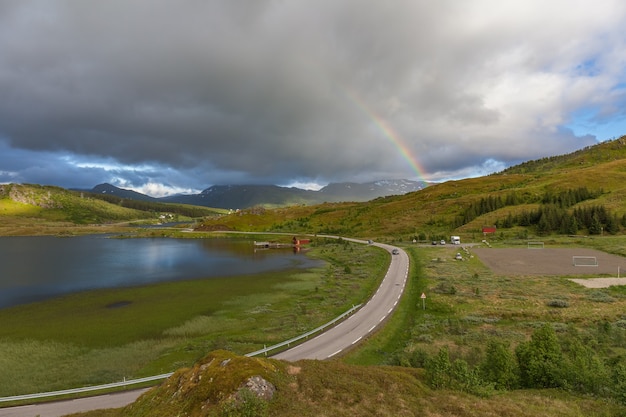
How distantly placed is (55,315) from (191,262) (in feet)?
188

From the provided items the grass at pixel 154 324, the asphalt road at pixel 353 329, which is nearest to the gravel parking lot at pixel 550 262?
the grass at pixel 154 324

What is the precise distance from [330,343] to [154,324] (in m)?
30.8

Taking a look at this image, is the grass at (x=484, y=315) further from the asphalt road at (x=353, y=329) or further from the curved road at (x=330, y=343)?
the curved road at (x=330, y=343)

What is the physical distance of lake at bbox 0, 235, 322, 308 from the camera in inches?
3093

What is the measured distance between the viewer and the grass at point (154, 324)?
3644 cm

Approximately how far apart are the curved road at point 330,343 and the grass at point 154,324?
4137mm

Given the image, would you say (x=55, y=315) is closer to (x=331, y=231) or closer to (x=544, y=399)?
(x=544, y=399)

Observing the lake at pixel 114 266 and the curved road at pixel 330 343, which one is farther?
the lake at pixel 114 266

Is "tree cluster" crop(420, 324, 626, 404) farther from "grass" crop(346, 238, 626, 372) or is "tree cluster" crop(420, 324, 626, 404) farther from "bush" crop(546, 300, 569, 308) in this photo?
"bush" crop(546, 300, 569, 308)

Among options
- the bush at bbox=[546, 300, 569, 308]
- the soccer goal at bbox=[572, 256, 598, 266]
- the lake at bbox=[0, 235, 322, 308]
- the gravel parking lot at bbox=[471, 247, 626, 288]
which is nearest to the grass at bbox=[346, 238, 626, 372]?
the bush at bbox=[546, 300, 569, 308]

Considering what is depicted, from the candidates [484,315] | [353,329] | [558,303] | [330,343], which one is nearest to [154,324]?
[330,343]

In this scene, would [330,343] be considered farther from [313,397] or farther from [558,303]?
[558,303]

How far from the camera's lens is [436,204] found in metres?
196

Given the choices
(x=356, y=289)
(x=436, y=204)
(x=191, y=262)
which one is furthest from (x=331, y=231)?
(x=356, y=289)
